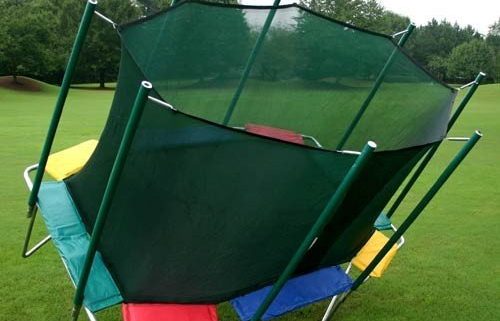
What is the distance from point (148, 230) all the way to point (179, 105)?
1175mm

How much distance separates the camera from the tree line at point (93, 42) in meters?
22.0

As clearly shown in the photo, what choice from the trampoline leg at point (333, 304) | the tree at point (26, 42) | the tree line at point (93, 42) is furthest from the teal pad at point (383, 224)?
the tree at point (26, 42)

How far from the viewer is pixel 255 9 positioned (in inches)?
125

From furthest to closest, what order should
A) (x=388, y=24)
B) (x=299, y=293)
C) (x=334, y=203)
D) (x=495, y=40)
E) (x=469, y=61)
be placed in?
(x=495, y=40) < (x=388, y=24) < (x=469, y=61) < (x=299, y=293) < (x=334, y=203)

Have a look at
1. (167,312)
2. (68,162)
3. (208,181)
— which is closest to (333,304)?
(167,312)

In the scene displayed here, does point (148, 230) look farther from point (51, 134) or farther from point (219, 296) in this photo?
point (51, 134)

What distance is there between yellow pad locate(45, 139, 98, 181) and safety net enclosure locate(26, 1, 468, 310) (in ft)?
0.49

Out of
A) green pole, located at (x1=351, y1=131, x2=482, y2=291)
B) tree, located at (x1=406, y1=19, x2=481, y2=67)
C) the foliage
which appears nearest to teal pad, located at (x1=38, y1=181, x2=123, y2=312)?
green pole, located at (x1=351, y1=131, x2=482, y2=291)

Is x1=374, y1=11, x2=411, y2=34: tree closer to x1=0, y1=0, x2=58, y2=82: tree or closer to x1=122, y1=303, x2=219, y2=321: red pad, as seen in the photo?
x1=0, y1=0, x2=58, y2=82: tree

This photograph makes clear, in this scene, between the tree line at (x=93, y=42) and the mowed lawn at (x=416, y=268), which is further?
the tree line at (x=93, y=42)

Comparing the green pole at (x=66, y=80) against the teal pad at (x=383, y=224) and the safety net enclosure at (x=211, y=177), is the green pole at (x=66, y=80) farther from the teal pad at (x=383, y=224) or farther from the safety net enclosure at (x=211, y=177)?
the teal pad at (x=383, y=224)

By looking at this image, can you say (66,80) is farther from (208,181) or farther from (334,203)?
(334,203)

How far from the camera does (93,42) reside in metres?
27.2

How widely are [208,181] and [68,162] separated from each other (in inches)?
57.5
